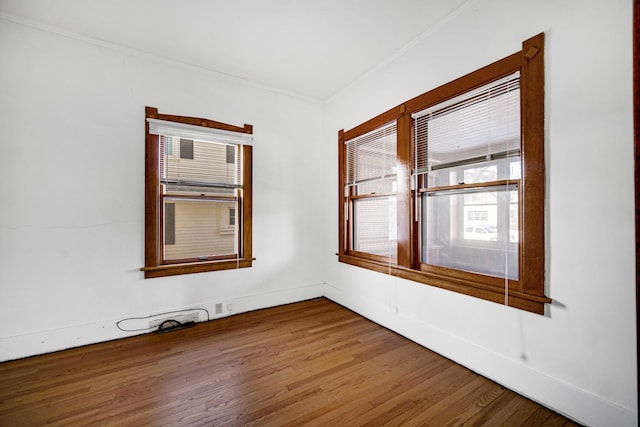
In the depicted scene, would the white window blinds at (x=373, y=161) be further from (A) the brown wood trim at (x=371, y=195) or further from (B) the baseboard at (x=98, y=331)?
(B) the baseboard at (x=98, y=331)

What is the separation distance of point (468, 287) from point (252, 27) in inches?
114

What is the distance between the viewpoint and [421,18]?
2367mm

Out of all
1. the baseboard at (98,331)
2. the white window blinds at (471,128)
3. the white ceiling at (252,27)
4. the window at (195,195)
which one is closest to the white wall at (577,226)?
the white window blinds at (471,128)

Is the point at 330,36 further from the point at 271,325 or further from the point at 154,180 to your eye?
the point at 271,325

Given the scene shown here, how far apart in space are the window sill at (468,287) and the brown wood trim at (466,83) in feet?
5.07

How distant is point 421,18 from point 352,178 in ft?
5.84

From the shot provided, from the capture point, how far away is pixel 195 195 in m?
3.20

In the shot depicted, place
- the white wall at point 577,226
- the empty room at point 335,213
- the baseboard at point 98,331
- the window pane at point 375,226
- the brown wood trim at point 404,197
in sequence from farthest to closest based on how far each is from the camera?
the window pane at point 375,226
the brown wood trim at point 404,197
the baseboard at point 98,331
the empty room at point 335,213
the white wall at point 577,226

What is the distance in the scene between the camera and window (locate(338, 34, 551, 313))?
1.84 meters

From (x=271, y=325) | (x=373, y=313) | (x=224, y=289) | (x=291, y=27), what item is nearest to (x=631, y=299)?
(x=373, y=313)

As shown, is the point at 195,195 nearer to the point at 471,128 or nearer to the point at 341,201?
the point at 341,201

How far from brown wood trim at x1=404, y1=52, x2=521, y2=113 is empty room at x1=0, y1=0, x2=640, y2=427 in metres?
0.01

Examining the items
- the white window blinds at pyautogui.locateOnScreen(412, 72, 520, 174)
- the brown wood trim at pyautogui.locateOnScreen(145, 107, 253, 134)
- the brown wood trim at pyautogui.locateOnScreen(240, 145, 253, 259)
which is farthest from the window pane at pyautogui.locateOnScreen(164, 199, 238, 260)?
the white window blinds at pyautogui.locateOnScreen(412, 72, 520, 174)

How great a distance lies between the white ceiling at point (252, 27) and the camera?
222 centimetres
